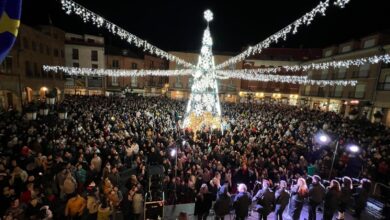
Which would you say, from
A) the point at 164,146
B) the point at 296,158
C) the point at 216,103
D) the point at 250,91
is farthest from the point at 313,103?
the point at 164,146

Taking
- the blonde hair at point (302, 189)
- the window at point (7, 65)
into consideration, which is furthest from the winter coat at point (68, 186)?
the window at point (7, 65)

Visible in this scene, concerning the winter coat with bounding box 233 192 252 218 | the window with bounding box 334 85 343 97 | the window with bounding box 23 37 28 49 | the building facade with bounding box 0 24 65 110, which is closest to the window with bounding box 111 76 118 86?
the building facade with bounding box 0 24 65 110

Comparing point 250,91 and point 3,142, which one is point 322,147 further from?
point 250,91

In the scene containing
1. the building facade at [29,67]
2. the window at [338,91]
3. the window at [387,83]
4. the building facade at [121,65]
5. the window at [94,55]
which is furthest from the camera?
the building facade at [121,65]

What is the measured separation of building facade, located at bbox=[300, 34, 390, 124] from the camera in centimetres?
2245

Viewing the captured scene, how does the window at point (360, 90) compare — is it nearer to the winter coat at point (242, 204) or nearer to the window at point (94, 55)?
the winter coat at point (242, 204)

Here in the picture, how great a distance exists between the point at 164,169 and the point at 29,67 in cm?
1985

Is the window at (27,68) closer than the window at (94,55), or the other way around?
the window at (27,68)

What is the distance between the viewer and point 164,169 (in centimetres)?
831

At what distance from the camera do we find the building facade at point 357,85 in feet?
73.7

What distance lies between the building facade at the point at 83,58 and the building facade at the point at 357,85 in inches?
1288

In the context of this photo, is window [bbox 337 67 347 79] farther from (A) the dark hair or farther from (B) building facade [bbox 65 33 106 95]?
(B) building facade [bbox 65 33 106 95]

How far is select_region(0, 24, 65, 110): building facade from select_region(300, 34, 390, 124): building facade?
91.2 ft

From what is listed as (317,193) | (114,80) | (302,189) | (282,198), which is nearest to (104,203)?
(282,198)
